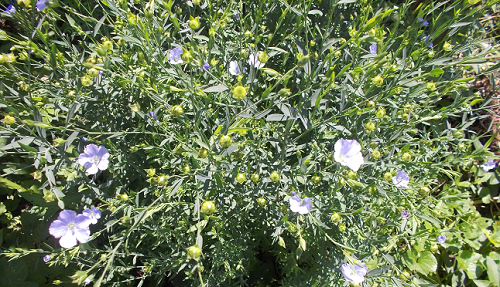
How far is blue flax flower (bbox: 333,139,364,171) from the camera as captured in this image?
1.73 meters

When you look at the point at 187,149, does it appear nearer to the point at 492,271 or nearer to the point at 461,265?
the point at 461,265

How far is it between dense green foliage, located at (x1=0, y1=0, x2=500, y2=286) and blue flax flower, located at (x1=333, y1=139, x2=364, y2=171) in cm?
4

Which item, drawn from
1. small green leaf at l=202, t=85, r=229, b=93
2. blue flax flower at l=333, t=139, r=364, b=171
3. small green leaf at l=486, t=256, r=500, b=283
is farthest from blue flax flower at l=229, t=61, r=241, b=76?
small green leaf at l=486, t=256, r=500, b=283

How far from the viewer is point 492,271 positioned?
296cm

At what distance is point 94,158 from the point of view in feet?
6.19

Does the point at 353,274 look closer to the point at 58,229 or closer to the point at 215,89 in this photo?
the point at 215,89

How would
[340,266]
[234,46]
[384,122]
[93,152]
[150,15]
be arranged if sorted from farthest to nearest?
[234,46] < [384,122] < [340,266] < [93,152] < [150,15]

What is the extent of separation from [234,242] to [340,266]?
740 millimetres

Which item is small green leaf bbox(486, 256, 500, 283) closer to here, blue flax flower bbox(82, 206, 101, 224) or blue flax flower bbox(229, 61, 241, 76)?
blue flax flower bbox(229, 61, 241, 76)

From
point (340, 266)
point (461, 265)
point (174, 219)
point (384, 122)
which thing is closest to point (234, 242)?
point (174, 219)

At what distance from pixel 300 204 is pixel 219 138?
602 mm

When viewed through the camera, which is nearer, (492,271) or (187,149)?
(187,149)

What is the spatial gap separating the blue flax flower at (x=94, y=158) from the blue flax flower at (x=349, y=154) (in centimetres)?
139

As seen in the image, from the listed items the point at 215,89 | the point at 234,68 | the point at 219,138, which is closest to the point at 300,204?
the point at 219,138
